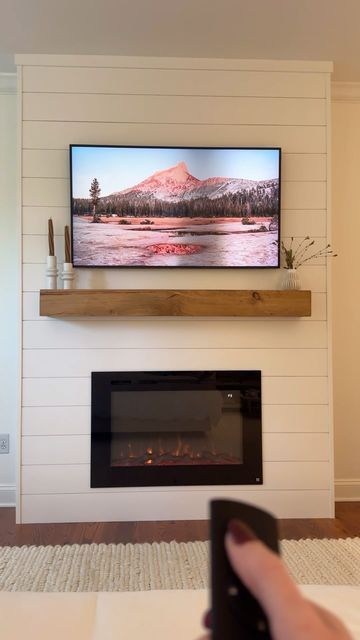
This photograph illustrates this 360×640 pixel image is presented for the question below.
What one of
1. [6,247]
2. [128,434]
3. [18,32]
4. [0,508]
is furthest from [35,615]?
[18,32]

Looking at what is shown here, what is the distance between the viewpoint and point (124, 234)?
9.21ft

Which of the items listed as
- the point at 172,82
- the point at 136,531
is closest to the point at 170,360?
the point at 136,531

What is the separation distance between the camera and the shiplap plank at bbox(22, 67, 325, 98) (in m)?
2.80

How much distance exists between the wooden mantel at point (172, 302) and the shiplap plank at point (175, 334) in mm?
141

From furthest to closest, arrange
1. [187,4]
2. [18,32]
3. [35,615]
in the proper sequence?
[18,32], [187,4], [35,615]

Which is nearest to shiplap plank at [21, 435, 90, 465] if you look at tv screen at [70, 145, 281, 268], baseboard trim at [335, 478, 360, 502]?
tv screen at [70, 145, 281, 268]

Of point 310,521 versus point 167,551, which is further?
point 310,521

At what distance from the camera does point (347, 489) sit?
3195mm

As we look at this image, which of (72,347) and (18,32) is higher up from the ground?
(18,32)

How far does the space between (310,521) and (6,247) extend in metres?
2.46

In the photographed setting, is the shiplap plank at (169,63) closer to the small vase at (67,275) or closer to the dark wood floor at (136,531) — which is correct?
the small vase at (67,275)

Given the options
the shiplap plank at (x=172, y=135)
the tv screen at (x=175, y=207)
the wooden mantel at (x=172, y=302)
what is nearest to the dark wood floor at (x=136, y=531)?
the wooden mantel at (x=172, y=302)

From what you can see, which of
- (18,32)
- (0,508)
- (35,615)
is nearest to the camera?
(35,615)

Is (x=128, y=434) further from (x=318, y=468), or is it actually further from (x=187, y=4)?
(x=187, y=4)
